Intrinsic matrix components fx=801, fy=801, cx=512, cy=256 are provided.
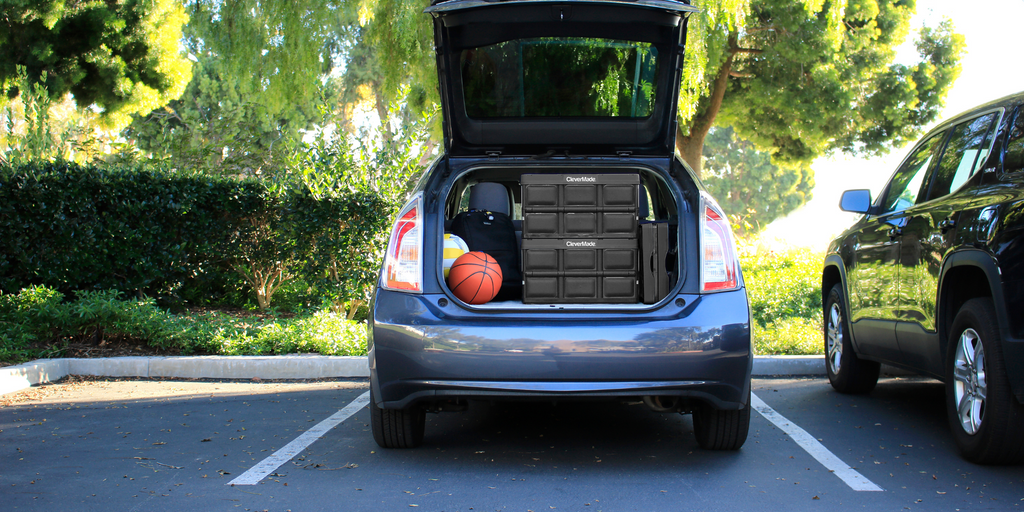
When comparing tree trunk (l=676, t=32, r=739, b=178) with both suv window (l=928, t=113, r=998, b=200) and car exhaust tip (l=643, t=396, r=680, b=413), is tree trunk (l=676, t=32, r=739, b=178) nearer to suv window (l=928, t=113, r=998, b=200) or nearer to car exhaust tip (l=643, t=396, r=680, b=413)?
suv window (l=928, t=113, r=998, b=200)

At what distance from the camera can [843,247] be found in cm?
605

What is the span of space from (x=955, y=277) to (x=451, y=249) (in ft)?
8.85

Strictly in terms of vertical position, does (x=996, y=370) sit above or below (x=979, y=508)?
above

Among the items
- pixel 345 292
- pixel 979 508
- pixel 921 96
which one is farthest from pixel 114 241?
pixel 921 96

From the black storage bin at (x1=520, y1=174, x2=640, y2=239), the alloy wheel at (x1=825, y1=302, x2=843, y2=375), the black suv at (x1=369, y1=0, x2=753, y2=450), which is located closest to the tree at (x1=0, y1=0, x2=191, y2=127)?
the black suv at (x1=369, y1=0, x2=753, y2=450)

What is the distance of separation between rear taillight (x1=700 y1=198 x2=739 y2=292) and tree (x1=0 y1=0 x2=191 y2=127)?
12.0m

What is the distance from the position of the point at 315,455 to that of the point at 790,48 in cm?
1574

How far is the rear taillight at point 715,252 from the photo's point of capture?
12.7ft

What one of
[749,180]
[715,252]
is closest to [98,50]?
[715,252]

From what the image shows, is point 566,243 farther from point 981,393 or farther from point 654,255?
point 981,393

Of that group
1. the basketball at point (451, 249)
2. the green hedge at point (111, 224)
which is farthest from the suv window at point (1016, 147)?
the green hedge at point (111, 224)

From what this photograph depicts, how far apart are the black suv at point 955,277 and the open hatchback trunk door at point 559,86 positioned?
1574 millimetres

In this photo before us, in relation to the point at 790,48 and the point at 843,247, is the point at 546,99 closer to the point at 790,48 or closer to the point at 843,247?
the point at 843,247

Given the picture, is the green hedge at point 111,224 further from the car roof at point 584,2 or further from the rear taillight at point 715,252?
the rear taillight at point 715,252
